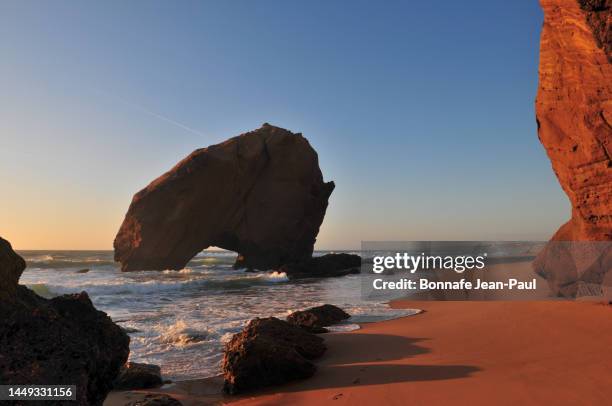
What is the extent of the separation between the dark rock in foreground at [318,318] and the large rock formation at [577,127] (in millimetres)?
6324

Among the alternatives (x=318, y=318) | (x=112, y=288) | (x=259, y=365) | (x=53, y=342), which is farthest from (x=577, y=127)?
(x=112, y=288)

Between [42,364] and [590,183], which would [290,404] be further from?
[590,183]

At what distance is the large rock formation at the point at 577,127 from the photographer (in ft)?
30.5

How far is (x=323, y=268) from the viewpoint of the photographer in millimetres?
31875

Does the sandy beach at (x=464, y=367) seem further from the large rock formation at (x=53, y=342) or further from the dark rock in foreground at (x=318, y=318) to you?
the large rock formation at (x=53, y=342)

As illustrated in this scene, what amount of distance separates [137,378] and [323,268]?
2658 centimetres

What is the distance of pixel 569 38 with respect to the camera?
9.63m

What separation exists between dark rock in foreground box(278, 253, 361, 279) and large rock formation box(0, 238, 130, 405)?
25.7 metres

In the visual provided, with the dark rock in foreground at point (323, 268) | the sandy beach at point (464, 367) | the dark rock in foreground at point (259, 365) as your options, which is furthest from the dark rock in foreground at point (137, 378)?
the dark rock in foreground at point (323, 268)

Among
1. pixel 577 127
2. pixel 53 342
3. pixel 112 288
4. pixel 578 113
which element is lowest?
pixel 112 288

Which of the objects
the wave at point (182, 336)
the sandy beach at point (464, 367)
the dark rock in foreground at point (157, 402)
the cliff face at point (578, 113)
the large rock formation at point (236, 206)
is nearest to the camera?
the sandy beach at point (464, 367)

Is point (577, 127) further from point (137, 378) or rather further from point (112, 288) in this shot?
point (112, 288)

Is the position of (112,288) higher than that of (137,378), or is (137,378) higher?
(137,378)

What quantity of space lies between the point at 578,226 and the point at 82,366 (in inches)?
461
